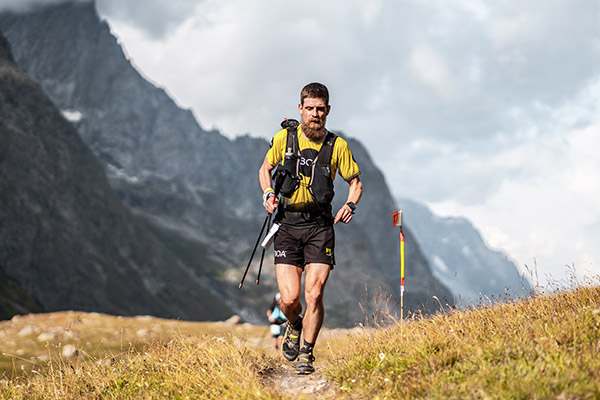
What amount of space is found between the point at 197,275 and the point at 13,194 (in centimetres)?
10752

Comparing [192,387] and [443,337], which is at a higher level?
[443,337]

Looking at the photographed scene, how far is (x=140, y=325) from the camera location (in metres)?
15.1

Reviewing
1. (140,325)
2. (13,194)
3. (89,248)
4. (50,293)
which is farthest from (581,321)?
(89,248)

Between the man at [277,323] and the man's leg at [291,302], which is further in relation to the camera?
the man at [277,323]

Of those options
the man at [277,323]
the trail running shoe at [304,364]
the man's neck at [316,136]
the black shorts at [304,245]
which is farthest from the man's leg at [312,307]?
the man at [277,323]

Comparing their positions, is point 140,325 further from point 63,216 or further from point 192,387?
point 63,216

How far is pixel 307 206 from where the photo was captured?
602cm

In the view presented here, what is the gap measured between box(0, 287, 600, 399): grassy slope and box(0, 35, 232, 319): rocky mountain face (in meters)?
61.3

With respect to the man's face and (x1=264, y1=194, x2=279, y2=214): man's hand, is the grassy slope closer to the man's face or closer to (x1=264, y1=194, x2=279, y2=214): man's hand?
(x1=264, y1=194, x2=279, y2=214): man's hand

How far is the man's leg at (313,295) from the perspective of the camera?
5.75 m

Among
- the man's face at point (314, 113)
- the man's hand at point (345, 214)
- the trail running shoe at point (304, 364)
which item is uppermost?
the man's face at point (314, 113)

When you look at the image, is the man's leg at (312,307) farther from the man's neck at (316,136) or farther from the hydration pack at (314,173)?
the man's neck at (316,136)

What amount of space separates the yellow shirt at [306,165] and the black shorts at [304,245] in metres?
0.14

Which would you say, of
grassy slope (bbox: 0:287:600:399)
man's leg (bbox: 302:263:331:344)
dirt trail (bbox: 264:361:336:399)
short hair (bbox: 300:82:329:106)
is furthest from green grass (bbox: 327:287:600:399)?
short hair (bbox: 300:82:329:106)
